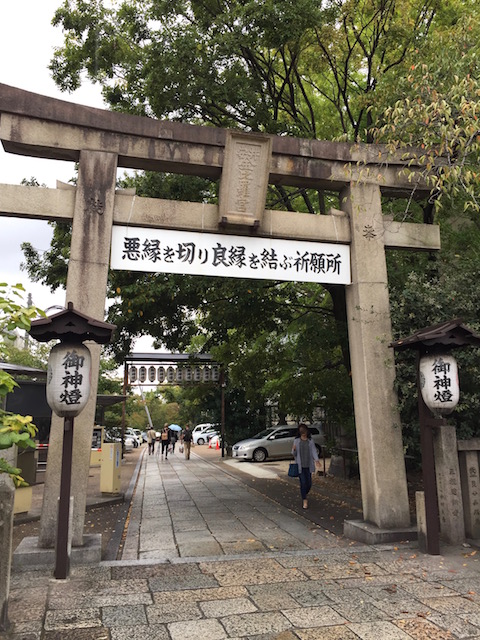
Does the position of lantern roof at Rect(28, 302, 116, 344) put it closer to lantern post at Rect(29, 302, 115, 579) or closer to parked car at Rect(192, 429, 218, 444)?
lantern post at Rect(29, 302, 115, 579)

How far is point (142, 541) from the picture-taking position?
7.62 meters

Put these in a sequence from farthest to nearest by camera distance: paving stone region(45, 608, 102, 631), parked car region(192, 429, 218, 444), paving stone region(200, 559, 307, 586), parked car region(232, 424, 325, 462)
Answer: parked car region(192, 429, 218, 444), parked car region(232, 424, 325, 462), paving stone region(200, 559, 307, 586), paving stone region(45, 608, 102, 631)

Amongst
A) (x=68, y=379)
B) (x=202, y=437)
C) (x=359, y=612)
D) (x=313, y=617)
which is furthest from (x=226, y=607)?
(x=202, y=437)

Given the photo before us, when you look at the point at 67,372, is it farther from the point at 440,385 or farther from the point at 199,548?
the point at 440,385

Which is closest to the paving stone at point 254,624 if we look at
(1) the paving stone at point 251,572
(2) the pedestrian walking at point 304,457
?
(1) the paving stone at point 251,572

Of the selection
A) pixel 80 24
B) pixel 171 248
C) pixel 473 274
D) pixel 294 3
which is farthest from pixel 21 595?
pixel 80 24

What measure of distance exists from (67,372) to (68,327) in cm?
55

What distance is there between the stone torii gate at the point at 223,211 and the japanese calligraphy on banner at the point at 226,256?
0.15m

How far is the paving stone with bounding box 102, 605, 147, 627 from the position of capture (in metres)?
4.27

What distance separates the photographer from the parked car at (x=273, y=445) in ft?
72.3

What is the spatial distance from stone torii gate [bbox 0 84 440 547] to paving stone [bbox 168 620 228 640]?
8.52 feet

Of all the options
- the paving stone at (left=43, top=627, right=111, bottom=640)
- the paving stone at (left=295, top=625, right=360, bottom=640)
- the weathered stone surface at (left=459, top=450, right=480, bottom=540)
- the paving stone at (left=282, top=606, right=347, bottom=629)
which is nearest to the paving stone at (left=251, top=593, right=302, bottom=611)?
the paving stone at (left=282, top=606, right=347, bottom=629)

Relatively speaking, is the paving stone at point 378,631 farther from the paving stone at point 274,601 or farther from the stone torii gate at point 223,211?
the stone torii gate at point 223,211

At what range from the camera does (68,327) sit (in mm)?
5926
